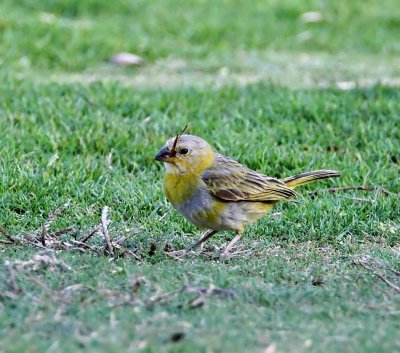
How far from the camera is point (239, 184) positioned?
6031 millimetres

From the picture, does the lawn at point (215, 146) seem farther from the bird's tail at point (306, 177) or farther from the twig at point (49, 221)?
the bird's tail at point (306, 177)

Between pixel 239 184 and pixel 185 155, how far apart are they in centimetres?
41

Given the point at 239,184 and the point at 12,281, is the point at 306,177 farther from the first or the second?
the point at 12,281

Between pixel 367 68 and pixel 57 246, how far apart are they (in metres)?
5.81

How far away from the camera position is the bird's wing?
589 centimetres

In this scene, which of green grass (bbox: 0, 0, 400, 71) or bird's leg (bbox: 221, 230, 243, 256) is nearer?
bird's leg (bbox: 221, 230, 243, 256)

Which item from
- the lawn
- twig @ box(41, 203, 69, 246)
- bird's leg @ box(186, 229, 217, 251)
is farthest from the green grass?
bird's leg @ box(186, 229, 217, 251)

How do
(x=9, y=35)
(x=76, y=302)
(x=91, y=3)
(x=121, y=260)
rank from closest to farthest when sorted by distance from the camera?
(x=76, y=302)
(x=121, y=260)
(x=9, y=35)
(x=91, y=3)

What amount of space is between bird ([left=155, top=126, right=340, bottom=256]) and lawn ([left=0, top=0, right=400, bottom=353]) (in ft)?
0.71

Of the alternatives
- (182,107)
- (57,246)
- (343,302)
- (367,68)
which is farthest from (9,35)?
(343,302)

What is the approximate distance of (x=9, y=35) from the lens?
33.9ft

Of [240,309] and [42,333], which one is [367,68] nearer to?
[240,309]

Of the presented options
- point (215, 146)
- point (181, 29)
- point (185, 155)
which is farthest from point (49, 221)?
point (181, 29)

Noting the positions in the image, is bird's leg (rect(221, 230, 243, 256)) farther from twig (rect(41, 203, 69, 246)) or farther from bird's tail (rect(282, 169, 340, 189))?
twig (rect(41, 203, 69, 246))
